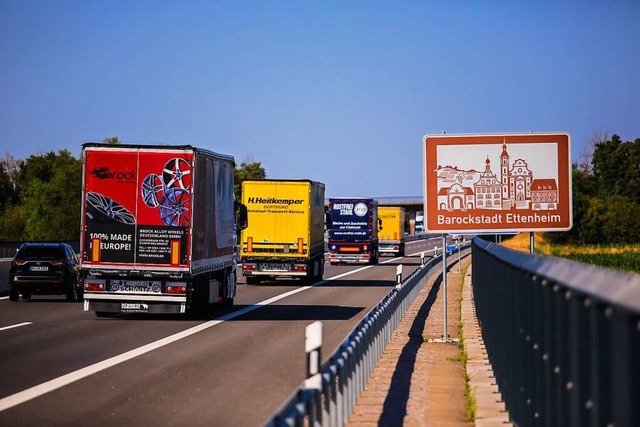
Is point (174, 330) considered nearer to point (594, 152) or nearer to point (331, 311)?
point (331, 311)

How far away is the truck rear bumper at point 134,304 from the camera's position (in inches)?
941

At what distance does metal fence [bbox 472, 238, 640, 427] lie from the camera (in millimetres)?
4348

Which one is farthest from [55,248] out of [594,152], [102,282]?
[594,152]

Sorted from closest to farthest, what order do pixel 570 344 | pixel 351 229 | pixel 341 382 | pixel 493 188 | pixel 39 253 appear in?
pixel 570 344 → pixel 341 382 → pixel 493 188 → pixel 39 253 → pixel 351 229

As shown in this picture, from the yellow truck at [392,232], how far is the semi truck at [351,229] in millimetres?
15708

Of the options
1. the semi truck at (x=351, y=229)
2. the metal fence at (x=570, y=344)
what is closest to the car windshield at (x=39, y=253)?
the metal fence at (x=570, y=344)

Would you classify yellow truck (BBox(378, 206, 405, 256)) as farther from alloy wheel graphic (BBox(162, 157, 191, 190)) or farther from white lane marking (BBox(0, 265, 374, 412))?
alloy wheel graphic (BBox(162, 157, 191, 190))

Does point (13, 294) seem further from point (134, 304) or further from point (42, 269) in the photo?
point (134, 304)

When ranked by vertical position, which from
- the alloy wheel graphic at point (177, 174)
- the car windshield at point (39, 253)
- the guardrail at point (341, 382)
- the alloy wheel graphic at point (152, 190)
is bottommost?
the guardrail at point (341, 382)

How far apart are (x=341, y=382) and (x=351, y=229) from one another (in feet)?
181

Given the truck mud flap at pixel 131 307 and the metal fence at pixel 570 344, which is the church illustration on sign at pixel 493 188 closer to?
the truck mud flap at pixel 131 307

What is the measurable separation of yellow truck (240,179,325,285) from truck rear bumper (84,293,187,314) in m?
17.4

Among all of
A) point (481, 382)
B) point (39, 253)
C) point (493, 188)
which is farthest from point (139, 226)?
point (481, 382)

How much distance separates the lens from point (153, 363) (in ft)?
53.9
